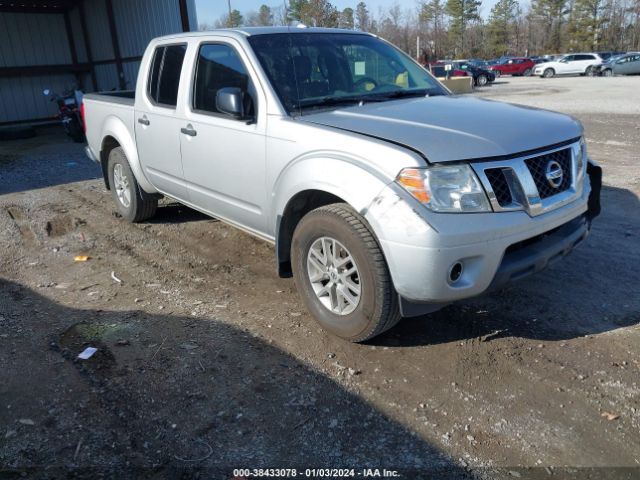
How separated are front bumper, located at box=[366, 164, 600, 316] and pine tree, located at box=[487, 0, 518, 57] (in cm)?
8509

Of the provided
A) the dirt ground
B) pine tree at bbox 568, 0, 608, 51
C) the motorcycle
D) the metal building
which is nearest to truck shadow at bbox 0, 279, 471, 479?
the dirt ground

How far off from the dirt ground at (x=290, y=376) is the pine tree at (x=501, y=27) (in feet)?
272

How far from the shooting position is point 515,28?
8038 cm

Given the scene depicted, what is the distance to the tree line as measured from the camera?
69188 millimetres

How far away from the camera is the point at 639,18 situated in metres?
66.5

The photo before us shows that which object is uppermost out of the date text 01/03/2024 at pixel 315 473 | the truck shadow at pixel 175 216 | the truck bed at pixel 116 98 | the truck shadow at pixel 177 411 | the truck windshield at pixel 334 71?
the truck windshield at pixel 334 71

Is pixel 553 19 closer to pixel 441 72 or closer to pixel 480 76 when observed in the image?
pixel 480 76

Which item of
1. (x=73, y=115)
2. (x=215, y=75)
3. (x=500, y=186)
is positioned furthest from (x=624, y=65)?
(x=500, y=186)

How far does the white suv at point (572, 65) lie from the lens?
39.0 meters

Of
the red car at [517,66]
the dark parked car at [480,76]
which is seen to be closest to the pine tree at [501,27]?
the red car at [517,66]

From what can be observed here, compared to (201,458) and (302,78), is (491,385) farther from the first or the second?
(302,78)

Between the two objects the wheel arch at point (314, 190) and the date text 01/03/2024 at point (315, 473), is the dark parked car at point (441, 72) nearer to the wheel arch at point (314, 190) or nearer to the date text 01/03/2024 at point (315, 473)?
the wheel arch at point (314, 190)

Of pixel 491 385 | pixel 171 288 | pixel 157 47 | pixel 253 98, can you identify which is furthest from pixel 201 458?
pixel 157 47

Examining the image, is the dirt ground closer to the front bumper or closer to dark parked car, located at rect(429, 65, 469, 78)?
the front bumper
